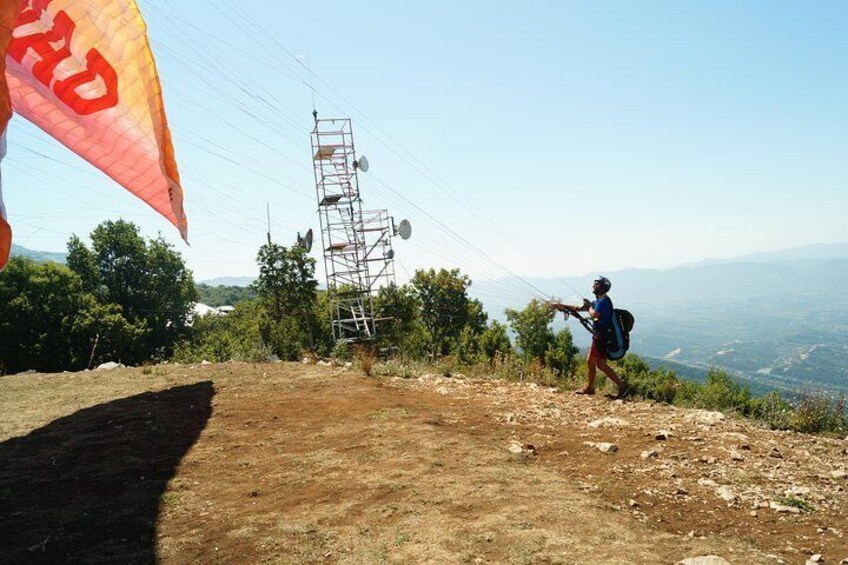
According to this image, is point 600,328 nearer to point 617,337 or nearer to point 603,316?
point 603,316

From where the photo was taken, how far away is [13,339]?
39531 millimetres

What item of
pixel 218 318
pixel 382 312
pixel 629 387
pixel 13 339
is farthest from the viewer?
pixel 218 318

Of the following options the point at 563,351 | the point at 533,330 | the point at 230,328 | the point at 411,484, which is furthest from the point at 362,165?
the point at 230,328

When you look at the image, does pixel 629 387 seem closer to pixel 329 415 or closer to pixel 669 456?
pixel 669 456

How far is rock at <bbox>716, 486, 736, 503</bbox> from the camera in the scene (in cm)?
464

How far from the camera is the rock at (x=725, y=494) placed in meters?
4.64

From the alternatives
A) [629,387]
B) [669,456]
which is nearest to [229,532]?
[669,456]

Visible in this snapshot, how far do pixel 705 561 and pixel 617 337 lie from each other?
589 centimetres

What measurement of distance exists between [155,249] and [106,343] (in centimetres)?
1860

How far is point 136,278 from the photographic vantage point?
57.3 metres

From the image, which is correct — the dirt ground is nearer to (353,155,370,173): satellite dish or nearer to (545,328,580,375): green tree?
(353,155,370,173): satellite dish

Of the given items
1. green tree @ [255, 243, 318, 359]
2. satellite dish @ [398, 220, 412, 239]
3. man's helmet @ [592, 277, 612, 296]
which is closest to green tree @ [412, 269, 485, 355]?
green tree @ [255, 243, 318, 359]

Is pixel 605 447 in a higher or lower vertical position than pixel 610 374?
lower

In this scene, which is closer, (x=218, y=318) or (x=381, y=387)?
(x=381, y=387)
